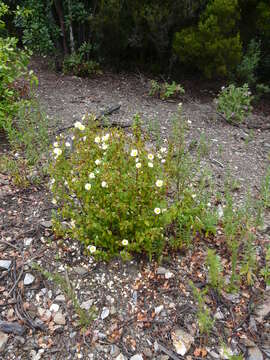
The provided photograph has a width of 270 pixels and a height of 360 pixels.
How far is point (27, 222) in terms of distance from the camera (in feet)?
8.82

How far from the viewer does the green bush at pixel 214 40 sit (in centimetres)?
510

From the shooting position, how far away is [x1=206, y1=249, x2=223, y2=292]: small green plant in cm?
195

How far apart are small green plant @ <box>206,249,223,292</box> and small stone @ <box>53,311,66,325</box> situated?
0.97m

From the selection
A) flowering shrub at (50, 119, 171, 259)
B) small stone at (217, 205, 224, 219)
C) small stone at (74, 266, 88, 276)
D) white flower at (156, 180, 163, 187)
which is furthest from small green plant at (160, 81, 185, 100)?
small stone at (74, 266, 88, 276)

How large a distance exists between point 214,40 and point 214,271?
4.25 m

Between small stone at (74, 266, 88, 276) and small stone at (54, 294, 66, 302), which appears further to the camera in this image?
small stone at (74, 266, 88, 276)

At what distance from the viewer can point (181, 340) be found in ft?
6.39

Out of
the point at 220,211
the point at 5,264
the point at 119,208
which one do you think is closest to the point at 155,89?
the point at 220,211

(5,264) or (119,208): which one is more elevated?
(119,208)

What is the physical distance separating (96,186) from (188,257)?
0.88m

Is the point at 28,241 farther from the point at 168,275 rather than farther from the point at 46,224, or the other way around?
the point at 168,275

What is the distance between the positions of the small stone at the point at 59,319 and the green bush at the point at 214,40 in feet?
14.9

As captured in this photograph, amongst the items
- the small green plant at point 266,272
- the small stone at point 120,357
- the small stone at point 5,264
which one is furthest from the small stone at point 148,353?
the small stone at point 5,264

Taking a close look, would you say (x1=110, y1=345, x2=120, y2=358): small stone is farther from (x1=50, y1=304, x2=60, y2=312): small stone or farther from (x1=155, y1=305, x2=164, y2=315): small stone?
(x1=50, y1=304, x2=60, y2=312): small stone
